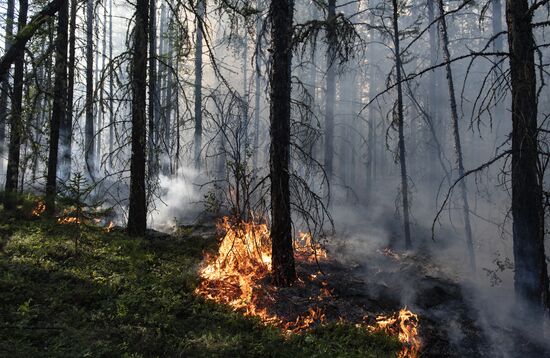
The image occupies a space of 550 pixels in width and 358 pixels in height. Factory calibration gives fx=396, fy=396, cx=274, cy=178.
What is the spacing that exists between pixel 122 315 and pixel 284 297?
261cm

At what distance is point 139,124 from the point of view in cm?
907

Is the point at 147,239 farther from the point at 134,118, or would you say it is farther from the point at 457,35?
the point at 457,35

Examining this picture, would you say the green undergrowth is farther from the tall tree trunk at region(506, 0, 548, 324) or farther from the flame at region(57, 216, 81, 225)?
the tall tree trunk at region(506, 0, 548, 324)

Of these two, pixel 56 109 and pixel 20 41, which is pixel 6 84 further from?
pixel 56 109

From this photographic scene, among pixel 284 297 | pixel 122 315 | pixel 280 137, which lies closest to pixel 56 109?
pixel 280 137

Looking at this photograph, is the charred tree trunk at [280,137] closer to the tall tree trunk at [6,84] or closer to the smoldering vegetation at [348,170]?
the smoldering vegetation at [348,170]

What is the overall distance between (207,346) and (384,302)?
3.65 m

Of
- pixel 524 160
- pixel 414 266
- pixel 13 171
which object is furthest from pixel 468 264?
pixel 13 171

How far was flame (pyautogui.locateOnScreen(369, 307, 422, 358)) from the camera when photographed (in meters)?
5.64

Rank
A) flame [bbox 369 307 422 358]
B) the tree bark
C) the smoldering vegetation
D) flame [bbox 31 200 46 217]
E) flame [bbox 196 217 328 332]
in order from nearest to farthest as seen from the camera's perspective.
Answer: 1. the tree bark
2. flame [bbox 369 307 422 358]
3. flame [bbox 196 217 328 332]
4. the smoldering vegetation
5. flame [bbox 31 200 46 217]

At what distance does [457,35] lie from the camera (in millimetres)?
42375

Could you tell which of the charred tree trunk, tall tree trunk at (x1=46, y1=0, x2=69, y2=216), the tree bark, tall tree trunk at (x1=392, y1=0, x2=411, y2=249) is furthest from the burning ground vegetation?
tall tree trunk at (x1=392, y1=0, x2=411, y2=249)

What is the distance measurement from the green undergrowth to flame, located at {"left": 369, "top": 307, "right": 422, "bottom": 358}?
202mm

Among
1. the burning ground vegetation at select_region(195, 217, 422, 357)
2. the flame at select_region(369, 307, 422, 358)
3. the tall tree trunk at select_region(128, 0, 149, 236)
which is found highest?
the tall tree trunk at select_region(128, 0, 149, 236)
